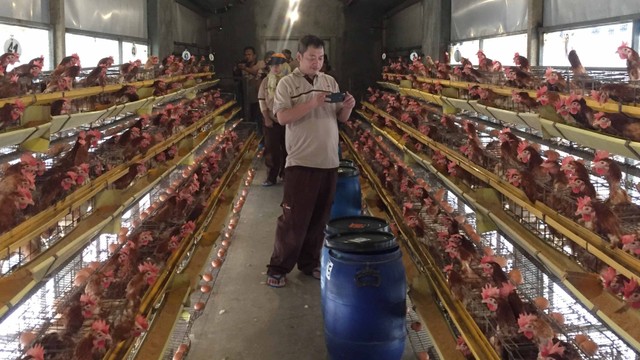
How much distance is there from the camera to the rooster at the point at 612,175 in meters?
2.66

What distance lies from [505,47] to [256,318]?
4079mm

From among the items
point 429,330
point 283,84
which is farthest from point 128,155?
point 429,330

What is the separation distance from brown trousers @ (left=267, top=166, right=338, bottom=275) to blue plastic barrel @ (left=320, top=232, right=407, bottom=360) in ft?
3.51

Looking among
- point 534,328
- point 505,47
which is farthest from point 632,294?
point 505,47

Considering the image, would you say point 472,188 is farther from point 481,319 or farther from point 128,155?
point 128,155

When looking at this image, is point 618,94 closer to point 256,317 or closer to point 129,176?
point 256,317

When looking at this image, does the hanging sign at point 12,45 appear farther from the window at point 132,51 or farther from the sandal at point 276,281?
the window at point 132,51

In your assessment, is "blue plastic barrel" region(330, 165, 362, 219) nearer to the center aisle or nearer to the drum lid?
the center aisle

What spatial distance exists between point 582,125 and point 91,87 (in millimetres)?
2812

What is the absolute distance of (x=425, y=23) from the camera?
9750 mm

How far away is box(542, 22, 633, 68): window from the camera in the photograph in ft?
14.5

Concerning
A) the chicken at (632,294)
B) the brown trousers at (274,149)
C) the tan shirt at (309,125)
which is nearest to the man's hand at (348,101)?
the tan shirt at (309,125)

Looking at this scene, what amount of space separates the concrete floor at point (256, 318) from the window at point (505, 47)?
3.09 metres

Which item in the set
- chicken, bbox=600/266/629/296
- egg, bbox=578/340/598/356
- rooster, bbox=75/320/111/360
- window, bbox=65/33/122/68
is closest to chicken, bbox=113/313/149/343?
rooster, bbox=75/320/111/360
